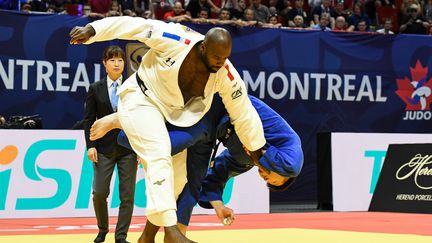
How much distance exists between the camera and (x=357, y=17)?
53.4ft

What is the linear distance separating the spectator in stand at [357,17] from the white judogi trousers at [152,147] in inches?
430

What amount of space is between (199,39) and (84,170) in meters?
5.28

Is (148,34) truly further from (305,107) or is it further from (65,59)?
(305,107)

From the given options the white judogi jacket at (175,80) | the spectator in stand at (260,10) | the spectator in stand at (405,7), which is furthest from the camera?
the spectator in stand at (405,7)

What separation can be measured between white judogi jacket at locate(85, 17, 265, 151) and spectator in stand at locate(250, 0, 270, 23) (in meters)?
9.48

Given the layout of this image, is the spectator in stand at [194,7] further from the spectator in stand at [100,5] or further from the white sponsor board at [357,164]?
the white sponsor board at [357,164]

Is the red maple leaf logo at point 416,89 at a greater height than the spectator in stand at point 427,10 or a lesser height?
lesser

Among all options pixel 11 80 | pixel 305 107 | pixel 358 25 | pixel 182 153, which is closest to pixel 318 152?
pixel 305 107

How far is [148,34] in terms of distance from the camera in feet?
17.5

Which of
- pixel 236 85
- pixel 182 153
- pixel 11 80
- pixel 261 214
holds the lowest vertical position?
pixel 261 214

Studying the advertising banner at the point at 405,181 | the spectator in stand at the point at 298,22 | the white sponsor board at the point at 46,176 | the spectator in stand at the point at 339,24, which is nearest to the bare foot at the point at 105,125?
the white sponsor board at the point at 46,176

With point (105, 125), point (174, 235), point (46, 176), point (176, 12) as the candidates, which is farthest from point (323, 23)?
point (174, 235)

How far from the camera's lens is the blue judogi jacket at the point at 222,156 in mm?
5410

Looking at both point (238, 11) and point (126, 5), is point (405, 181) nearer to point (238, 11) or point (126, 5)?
point (238, 11)
